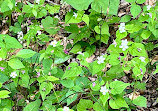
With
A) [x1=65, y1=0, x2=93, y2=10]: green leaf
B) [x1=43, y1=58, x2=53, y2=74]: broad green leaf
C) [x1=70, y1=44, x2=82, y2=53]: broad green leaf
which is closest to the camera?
[x1=65, y1=0, x2=93, y2=10]: green leaf

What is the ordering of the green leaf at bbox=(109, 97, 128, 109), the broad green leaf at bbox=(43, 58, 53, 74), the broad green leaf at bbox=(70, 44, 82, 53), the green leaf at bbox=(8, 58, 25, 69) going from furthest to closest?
1. the broad green leaf at bbox=(70, 44, 82, 53)
2. the broad green leaf at bbox=(43, 58, 53, 74)
3. the green leaf at bbox=(109, 97, 128, 109)
4. the green leaf at bbox=(8, 58, 25, 69)

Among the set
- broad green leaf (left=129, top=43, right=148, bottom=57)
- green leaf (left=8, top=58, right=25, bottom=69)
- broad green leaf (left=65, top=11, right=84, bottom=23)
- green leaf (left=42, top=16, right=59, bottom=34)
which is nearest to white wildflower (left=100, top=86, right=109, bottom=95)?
broad green leaf (left=129, top=43, right=148, bottom=57)

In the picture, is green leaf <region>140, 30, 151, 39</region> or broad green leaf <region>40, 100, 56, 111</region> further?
green leaf <region>140, 30, 151, 39</region>

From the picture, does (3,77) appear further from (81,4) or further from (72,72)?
(81,4)

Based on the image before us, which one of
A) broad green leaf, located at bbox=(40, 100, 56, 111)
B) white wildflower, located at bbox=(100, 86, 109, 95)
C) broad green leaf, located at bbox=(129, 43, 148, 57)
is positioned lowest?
broad green leaf, located at bbox=(40, 100, 56, 111)

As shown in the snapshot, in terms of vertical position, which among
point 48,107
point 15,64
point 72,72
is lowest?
point 48,107

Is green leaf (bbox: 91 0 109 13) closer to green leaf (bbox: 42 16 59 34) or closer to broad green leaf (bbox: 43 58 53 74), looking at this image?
broad green leaf (bbox: 43 58 53 74)

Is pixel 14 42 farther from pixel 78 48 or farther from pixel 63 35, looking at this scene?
pixel 63 35

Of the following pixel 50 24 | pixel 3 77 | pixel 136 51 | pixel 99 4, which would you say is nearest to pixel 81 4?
pixel 99 4

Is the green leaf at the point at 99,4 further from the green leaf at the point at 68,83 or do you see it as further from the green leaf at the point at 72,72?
the green leaf at the point at 68,83
